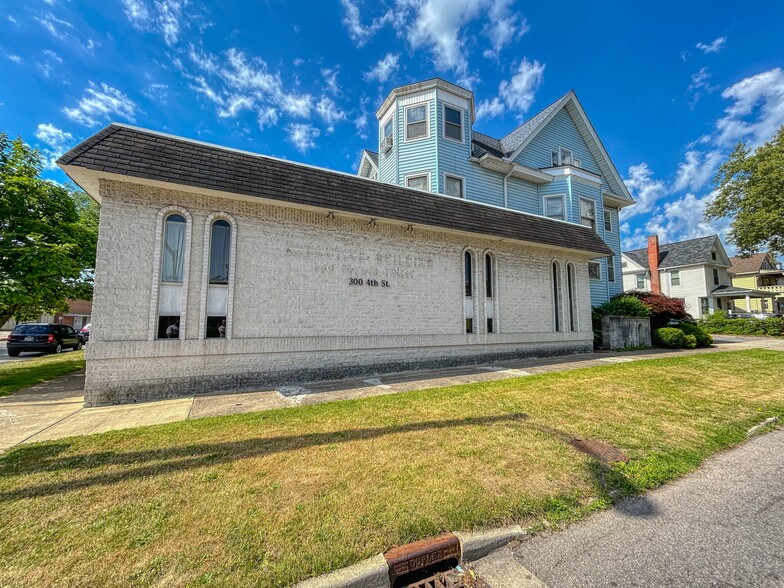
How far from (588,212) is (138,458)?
69.6ft

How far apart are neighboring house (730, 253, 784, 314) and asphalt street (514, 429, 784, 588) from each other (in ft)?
157

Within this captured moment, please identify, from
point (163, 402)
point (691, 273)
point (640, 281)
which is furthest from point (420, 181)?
point (691, 273)

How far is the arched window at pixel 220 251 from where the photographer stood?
8.36m

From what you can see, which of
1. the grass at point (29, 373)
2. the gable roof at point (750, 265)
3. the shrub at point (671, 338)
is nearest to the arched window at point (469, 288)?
the shrub at point (671, 338)

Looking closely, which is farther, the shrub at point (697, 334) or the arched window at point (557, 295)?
the shrub at point (697, 334)

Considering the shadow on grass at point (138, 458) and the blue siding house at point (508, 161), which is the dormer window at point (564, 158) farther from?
the shadow on grass at point (138, 458)

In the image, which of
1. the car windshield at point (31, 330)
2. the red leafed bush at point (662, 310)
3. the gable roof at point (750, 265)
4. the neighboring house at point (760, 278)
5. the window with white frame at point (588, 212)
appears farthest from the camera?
the gable roof at point (750, 265)

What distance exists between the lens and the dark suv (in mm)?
18000

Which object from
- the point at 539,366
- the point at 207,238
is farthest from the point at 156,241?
the point at 539,366

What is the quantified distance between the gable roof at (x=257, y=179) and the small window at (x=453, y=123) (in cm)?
571

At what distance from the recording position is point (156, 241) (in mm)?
7730

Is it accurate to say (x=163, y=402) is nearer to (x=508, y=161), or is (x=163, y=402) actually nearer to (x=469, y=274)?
(x=469, y=274)

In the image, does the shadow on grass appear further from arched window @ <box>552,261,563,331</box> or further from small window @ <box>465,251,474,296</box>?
arched window @ <box>552,261,563,331</box>

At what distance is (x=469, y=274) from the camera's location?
12070 mm
